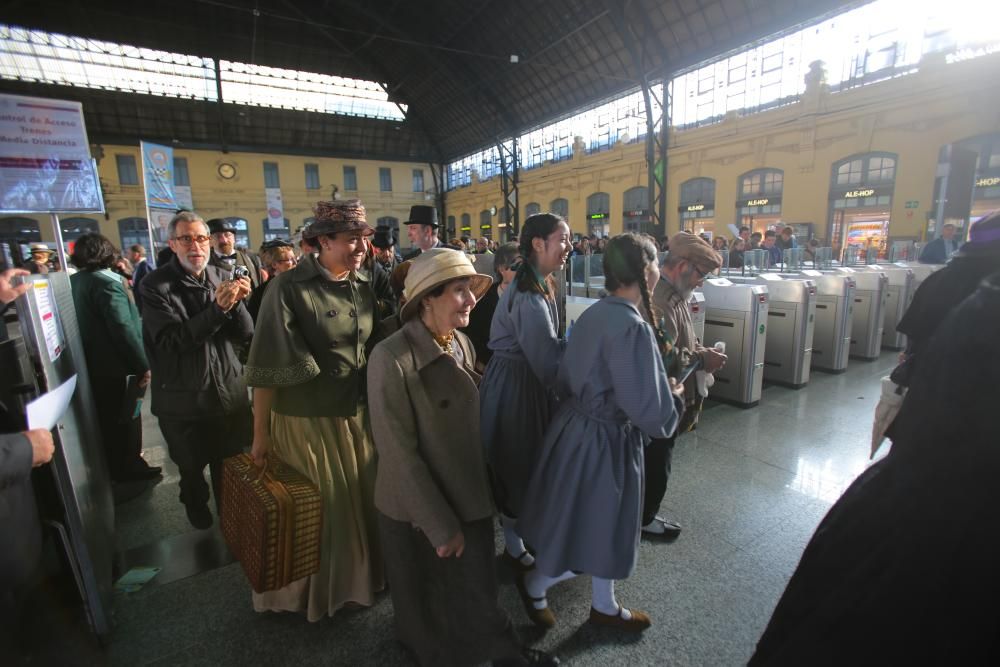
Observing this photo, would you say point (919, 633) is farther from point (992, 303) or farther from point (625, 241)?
point (625, 241)

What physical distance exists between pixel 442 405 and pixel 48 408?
137 cm

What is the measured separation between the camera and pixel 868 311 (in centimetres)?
639

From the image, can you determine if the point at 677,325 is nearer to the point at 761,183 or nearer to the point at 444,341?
the point at 444,341

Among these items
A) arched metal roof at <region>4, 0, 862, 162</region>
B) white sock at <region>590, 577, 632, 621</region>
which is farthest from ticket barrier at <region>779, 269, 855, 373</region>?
arched metal roof at <region>4, 0, 862, 162</region>

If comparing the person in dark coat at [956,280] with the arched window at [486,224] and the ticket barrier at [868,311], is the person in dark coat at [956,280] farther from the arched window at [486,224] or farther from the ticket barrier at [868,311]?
the arched window at [486,224]

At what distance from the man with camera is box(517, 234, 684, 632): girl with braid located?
1.84 m

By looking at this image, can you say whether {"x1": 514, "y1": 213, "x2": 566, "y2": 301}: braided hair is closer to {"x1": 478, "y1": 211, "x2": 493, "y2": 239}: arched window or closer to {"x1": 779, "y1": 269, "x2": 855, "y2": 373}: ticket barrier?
{"x1": 779, "y1": 269, "x2": 855, "y2": 373}: ticket barrier

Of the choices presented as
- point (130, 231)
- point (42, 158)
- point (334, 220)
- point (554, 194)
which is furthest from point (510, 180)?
point (334, 220)

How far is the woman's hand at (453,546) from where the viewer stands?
4.83 ft

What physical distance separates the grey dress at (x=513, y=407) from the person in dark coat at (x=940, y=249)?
371 inches

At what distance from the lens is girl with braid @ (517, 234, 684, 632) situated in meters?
1.67

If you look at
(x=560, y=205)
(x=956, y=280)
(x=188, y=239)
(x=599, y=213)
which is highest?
(x=560, y=205)

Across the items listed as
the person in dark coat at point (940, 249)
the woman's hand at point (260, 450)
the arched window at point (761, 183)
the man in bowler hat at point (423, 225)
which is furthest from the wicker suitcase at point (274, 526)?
the arched window at point (761, 183)

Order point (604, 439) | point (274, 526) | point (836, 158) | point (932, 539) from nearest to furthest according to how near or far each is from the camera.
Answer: point (932, 539) → point (274, 526) → point (604, 439) → point (836, 158)
